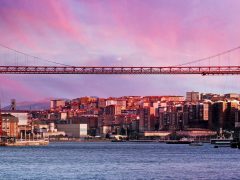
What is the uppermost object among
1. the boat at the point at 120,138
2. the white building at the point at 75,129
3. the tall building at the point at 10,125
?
the tall building at the point at 10,125

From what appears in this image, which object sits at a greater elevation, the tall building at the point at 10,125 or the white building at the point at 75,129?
the tall building at the point at 10,125

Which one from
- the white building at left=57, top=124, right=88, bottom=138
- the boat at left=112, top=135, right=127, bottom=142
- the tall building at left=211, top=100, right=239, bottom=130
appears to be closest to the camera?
the tall building at left=211, top=100, right=239, bottom=130

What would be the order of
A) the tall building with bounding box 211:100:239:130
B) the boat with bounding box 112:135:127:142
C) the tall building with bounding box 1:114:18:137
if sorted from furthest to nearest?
the boat with bounding box 112:135:127:142 < the tall building with bounding box 211:100:239:130 < the tall building with bounding box 1:114:18:137

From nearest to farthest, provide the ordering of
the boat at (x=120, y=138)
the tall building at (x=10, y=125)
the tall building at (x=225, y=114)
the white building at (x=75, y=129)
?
the tall building at (x=10, y=125) < the tall building at (x=225, y=114) < the boat at (x=120, y=138) < the white building at (x=75, y=129)

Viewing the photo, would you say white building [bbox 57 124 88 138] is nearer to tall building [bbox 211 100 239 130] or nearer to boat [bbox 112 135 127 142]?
boat [bbox 112 135 127 142]

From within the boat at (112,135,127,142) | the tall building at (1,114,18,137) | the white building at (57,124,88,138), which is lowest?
the boat at (112,135,127,142)

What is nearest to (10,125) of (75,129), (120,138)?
(120,138)

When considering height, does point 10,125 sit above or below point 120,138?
above

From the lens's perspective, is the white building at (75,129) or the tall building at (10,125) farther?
the white building at (75,129)

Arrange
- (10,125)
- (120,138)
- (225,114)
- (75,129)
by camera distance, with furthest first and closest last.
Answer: (75,129)
(120,138)
(225,114)
(10,125)

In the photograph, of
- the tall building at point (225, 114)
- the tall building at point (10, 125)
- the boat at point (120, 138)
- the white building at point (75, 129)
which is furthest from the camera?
the white building at point (75, 129)

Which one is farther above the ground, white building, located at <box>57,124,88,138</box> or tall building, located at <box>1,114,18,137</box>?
tall building, located at <box>1,114,18,137</box>

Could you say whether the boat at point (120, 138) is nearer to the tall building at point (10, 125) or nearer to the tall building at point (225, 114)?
the tall building at point (225, 114)

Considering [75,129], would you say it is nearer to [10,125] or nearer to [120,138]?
[120,138]
